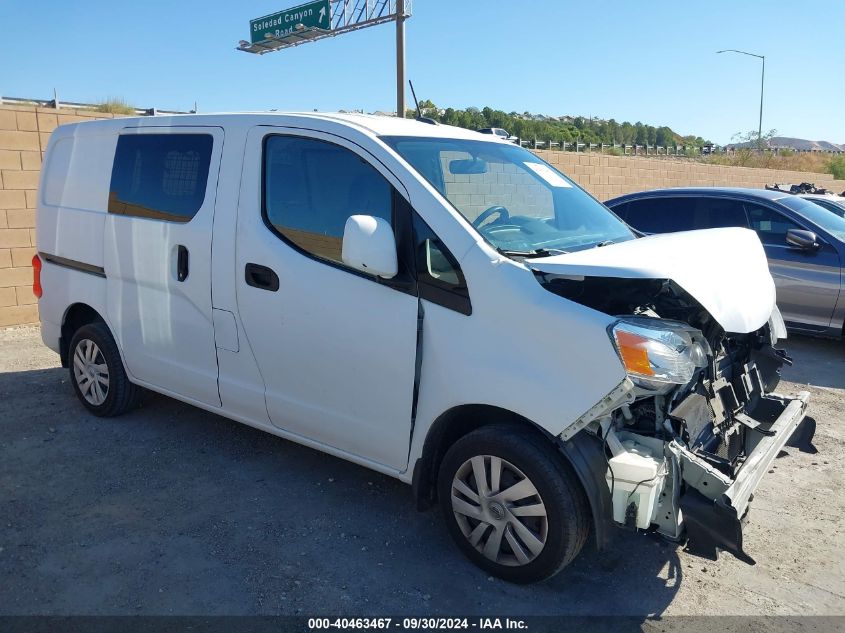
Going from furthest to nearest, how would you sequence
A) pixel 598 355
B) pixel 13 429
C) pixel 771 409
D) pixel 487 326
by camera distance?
1. pixel 13 429
2. pixel 771 409
3. pixel 487 326
4. pixel 598 355

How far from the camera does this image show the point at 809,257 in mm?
7250

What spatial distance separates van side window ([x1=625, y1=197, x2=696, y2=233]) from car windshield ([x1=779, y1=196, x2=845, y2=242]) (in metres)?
0.96

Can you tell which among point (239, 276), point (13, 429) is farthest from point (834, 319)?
point (13, 429)

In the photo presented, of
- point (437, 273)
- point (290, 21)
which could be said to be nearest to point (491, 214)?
point (437, 273)

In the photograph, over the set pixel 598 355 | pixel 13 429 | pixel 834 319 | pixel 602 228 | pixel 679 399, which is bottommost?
pixel 13 429

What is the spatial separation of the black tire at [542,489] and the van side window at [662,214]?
17.9 feet

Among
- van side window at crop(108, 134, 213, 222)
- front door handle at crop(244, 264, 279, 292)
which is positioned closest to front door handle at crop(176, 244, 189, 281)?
van side window at crop(108, 134, 213, 222)

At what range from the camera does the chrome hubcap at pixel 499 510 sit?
10.1 ft

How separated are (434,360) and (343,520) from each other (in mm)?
1165

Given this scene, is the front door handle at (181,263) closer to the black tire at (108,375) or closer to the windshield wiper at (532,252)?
the black tire at (108,375)

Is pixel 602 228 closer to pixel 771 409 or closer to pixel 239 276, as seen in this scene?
pixel 771 409

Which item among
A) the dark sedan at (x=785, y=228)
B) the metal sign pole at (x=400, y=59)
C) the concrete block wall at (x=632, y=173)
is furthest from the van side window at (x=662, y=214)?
the metal sign pole at (x=400, y=59)

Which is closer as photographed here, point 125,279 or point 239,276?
point 239,276

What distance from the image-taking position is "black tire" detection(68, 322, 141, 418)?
16.3ft
